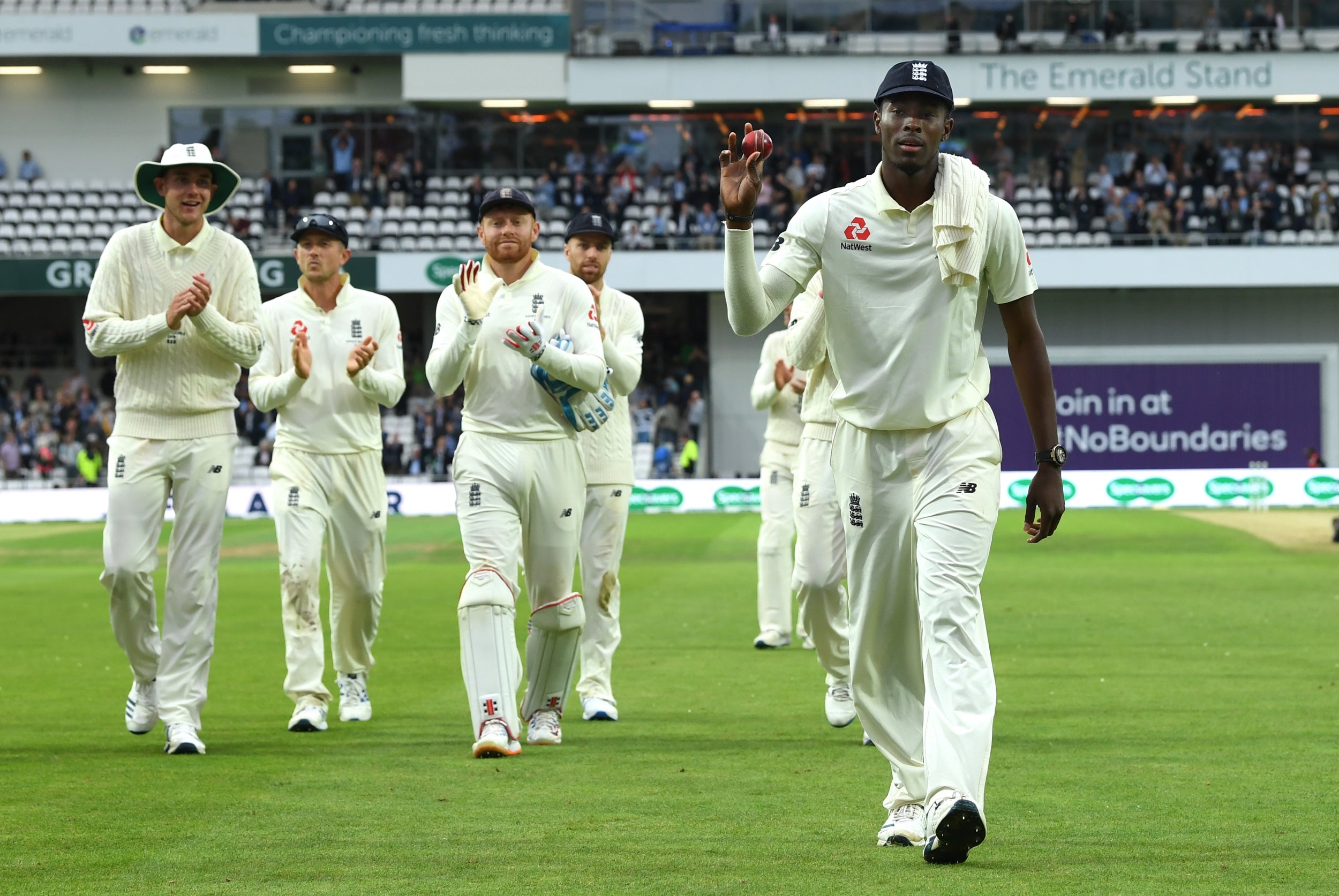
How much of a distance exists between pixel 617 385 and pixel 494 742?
270 centimetres

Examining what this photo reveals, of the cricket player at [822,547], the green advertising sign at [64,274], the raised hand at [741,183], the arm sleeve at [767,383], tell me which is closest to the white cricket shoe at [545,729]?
the cricket player at [822,547]

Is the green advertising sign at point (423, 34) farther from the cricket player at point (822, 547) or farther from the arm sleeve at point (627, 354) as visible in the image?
the cricket player at point (822, 547)

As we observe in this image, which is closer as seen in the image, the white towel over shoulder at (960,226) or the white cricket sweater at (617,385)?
the white towel over shoulder at (960,226)

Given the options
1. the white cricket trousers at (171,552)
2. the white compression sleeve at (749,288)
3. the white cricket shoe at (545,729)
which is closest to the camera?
the white compression sleeve at (749,288)

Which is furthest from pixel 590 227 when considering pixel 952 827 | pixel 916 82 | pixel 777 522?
pixel 952 827

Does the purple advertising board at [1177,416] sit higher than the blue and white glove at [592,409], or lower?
lower

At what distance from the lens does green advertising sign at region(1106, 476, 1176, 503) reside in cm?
3416

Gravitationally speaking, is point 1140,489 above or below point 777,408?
below

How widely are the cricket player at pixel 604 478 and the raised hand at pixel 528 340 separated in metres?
1.61

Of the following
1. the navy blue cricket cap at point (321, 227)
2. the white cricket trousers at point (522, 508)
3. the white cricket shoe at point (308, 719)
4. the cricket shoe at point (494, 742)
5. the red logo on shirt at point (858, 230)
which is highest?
the navy blue cricket cap at point (321, 227)

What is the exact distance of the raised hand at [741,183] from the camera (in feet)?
18.4

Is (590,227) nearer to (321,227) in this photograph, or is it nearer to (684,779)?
(321,227)

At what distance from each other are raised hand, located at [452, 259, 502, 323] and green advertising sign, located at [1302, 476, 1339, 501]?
92.5ft

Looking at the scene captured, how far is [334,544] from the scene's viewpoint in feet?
32.9
